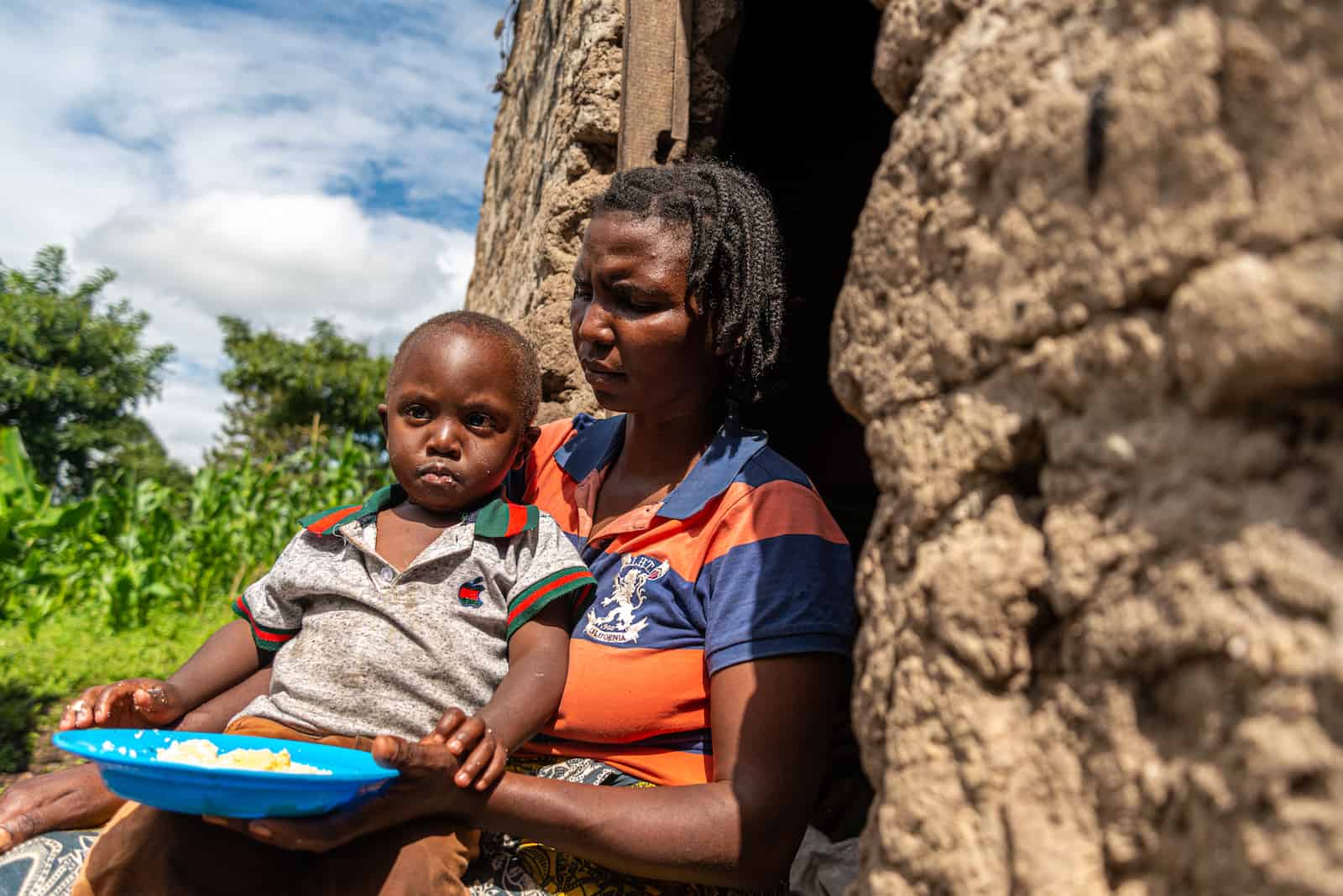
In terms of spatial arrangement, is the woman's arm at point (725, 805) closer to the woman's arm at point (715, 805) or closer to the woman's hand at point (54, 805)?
the woman's arm at point (715, 805)

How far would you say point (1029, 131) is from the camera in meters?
0.97

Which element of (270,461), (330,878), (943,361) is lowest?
(330,878)

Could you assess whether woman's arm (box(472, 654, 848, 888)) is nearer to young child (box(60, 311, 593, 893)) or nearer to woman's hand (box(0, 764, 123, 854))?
young child (box(60, 311, 593, 893))

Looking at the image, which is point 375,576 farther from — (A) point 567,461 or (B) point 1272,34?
(B) point 1272,34

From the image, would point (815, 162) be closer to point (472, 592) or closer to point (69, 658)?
point (472, 592)

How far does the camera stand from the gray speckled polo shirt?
1.91m

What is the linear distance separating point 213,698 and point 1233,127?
6.72 feet

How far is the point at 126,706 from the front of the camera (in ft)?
6.16

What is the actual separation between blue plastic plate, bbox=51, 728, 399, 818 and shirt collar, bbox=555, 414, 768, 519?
0.82 meters

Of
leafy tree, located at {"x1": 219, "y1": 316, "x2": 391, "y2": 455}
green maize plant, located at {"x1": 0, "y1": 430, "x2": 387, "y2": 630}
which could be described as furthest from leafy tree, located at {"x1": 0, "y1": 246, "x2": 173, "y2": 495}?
green maize plant, located at {"x1": 0, "y1": 430, "x2": 387, "y2": 630}

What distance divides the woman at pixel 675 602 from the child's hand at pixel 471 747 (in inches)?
0.8

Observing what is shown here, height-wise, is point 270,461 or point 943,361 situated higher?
point 270,461

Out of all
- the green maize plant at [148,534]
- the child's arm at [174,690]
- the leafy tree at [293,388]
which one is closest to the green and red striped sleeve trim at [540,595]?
the child's arm at [174,690]

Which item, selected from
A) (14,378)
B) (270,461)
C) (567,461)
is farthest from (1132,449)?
(14,378)
